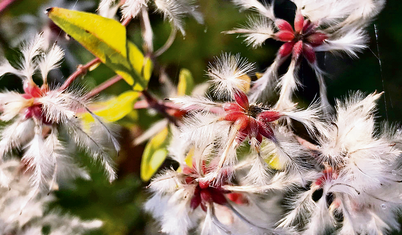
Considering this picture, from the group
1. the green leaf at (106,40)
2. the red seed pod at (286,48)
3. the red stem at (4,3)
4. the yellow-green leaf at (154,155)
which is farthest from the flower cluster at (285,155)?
the red stem at (4,3)

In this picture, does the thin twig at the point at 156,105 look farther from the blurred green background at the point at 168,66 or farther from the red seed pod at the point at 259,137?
the red seed pod at the point at 259,137

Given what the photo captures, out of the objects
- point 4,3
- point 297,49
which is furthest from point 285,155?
point 4,3

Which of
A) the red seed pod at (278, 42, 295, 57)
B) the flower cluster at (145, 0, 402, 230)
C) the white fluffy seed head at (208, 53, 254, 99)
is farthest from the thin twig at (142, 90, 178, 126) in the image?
the red seed pod at (278, 42, 295, 57)

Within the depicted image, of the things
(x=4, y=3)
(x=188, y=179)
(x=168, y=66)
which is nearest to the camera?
(x=188, y=179)

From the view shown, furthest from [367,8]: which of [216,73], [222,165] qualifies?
[222,165]

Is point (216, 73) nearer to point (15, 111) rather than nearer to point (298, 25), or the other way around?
point (298, 25)

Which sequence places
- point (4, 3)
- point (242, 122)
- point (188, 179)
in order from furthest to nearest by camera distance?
point (4, 3)
point (188, 179)
point (242, 122)

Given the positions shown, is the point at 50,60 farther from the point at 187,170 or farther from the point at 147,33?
the point at 187,170
